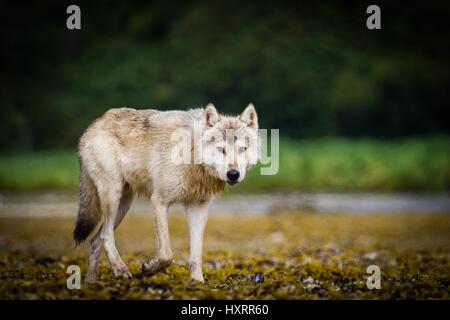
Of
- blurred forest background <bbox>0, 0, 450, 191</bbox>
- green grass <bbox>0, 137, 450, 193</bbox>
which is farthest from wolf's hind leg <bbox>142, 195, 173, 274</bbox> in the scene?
blurred forest background <bbox>0, 0, 450, 191</bbox>

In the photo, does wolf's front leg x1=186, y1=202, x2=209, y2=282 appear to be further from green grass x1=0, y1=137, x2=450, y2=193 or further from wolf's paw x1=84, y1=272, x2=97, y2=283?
green grass x1=0, y1=137, x2=450, y2=193

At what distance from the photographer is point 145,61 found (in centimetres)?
3444

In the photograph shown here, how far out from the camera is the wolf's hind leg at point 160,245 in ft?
24.1

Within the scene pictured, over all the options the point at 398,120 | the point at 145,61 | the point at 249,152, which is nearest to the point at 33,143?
the point at 145,61

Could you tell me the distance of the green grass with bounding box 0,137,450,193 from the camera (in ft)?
86.5

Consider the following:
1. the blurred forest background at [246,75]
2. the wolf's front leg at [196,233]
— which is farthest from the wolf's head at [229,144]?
the blurred forest background at [246,75]

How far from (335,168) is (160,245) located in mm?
20323

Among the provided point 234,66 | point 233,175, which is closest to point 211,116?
point 233,175

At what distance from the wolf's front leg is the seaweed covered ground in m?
0.15

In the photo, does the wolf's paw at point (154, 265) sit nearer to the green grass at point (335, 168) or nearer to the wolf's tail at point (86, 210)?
the wolf's tail at point (86, 210)

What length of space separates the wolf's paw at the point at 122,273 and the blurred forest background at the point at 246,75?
63.7 ft

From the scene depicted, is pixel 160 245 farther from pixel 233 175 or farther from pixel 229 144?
pixel 229 144

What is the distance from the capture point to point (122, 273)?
25.2 feet

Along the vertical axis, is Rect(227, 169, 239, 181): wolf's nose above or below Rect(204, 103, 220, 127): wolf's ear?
below
